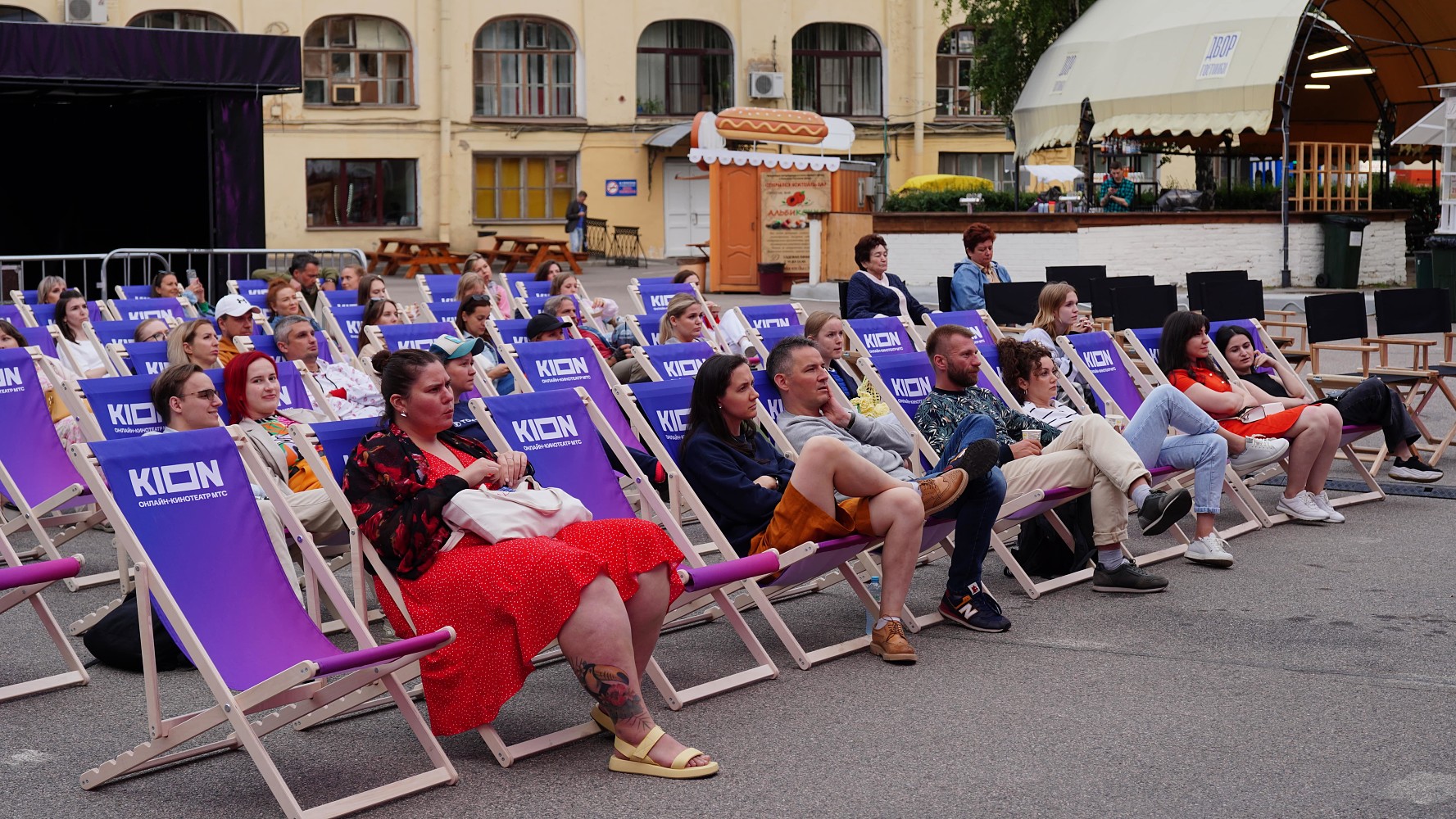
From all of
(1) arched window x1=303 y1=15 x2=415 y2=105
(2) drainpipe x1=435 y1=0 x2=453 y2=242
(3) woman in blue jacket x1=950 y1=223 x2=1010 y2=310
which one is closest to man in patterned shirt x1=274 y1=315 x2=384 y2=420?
(3) woman in blue jacket x1=950 y1=223 x2=1010 y2=310

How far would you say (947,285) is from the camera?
11.1 m

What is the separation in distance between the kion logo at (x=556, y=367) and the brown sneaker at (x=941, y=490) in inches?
94.0

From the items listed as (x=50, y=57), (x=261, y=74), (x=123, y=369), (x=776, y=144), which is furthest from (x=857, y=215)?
(x=123, y=369)

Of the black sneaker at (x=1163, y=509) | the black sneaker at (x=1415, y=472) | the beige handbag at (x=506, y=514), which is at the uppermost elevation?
the beige handbag at (x=506, y=514)

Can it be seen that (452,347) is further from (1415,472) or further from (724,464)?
(1415,472)

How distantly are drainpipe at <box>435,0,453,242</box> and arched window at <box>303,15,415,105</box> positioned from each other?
684mm

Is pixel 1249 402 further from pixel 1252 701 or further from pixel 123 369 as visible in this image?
pixel 123 369

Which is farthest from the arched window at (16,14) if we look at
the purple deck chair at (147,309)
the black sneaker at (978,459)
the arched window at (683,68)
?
the black sneaker at (978,459)

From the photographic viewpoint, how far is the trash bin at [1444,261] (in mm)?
17656

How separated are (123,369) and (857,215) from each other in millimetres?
15782

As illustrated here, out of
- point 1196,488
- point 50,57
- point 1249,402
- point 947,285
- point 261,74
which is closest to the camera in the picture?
point 1196,488

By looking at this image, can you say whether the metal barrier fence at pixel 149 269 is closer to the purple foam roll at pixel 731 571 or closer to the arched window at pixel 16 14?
the purple foam roll at pixel 731 571

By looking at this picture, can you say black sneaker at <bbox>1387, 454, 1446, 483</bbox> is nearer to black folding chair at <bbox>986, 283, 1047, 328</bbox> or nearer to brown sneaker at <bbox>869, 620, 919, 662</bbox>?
black folding chair at <bbox>986, 283, 1047, 328</bbox>

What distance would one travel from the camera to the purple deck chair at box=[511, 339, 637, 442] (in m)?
7.26
